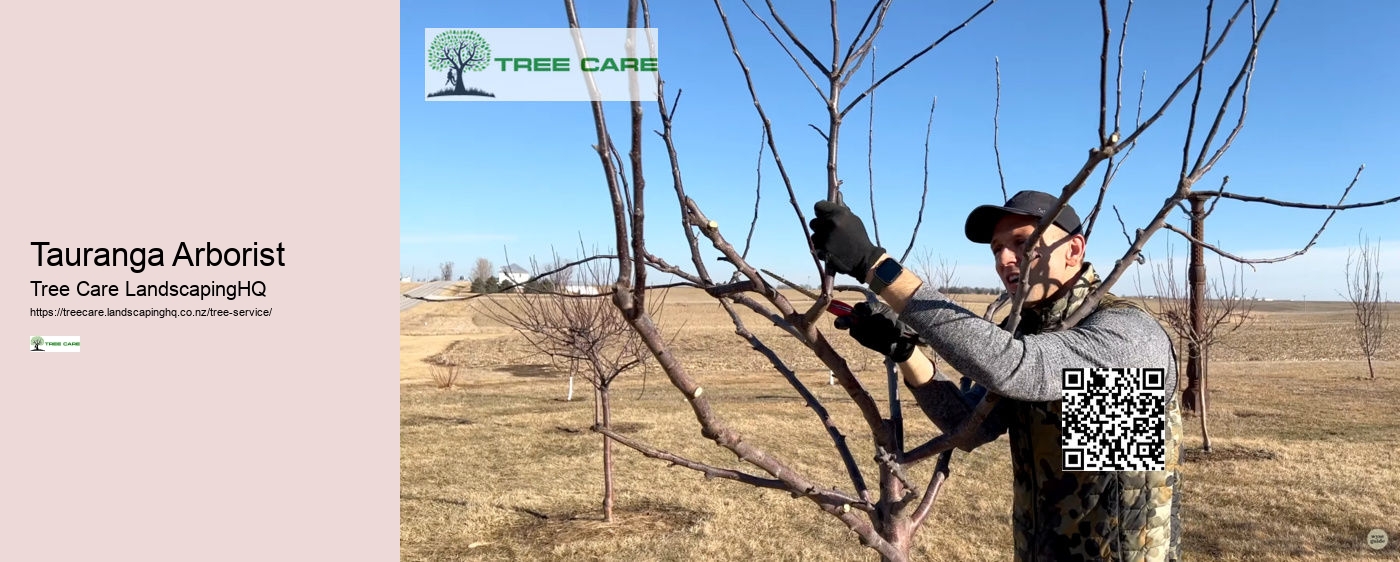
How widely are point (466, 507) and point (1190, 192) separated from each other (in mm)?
7600

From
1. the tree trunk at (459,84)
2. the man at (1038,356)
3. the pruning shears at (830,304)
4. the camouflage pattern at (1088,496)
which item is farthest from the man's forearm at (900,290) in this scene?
the tree trunk at (459,84)

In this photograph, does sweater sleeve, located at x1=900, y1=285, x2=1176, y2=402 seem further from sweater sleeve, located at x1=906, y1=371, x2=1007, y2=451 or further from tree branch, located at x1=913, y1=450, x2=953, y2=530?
tree branch, located at x1=913, y1=450, x2=953, y2=530

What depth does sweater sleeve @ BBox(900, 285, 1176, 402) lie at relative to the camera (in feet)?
4.37

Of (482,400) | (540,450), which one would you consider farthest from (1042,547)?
(482,400)

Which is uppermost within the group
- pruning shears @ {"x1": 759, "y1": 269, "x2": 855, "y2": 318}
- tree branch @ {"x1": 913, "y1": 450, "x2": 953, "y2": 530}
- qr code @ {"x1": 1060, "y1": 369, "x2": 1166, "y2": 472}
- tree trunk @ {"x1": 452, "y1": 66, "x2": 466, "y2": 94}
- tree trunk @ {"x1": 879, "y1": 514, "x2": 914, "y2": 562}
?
tree trunk @ {"x1": 452, "y1": 66, "x2": 466, "y2": 94}

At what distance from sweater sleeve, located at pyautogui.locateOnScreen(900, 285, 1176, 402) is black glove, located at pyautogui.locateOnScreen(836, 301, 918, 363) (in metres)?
0.10

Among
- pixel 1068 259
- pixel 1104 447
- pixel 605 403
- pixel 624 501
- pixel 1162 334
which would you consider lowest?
pixel 624 501

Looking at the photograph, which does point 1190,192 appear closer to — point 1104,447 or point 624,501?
point 1104,447

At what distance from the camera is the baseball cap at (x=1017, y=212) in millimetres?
1714

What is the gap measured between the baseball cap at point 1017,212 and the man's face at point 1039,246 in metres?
0.02

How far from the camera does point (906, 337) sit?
4.94 feet

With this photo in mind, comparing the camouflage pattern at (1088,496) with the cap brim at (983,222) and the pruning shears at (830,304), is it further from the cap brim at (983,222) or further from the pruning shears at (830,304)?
the pruning shears at (830,304)

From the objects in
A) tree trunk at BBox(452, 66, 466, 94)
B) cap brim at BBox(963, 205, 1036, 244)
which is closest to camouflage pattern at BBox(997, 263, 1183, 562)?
cap brim at BBox(963, 205, 1036, 244)

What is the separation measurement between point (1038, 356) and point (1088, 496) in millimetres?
611
